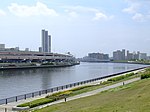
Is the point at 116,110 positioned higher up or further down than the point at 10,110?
higher up

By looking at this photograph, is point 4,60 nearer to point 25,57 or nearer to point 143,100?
point 25,57

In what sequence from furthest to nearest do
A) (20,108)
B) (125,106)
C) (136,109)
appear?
(20,108)
(125,106)
(136,109)

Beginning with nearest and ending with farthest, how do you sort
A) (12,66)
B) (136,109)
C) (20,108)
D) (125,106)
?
(136,109) → (125,106) → (20,108) → (12,66)

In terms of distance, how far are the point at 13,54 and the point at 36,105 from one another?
154 meters

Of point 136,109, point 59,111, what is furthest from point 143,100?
point 59,111

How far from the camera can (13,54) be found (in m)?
178

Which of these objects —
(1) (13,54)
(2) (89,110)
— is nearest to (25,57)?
(1) (13,54)

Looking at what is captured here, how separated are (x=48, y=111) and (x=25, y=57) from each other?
556 ft

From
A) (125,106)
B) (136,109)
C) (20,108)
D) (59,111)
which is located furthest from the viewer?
(20,108)

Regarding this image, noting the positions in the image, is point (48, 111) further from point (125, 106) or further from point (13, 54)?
point (13, 54)

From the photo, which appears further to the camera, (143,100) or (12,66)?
(12,66)

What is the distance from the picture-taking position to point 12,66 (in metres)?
158

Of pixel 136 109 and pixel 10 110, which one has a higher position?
pixel 136 109

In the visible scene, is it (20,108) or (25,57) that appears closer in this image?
(20,108)
